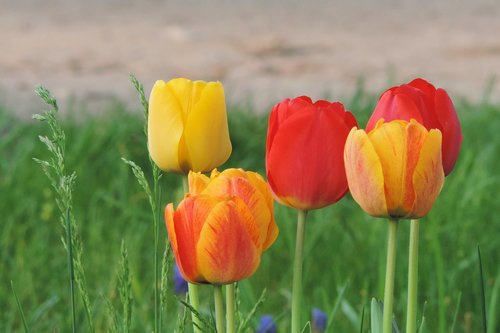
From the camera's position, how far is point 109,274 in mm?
2518

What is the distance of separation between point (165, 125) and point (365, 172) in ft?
0.69

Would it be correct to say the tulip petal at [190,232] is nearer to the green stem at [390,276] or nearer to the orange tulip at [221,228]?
the orange tulip at [221,228]

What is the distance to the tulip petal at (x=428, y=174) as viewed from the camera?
100 cm

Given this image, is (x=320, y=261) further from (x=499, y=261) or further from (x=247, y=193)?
(x=247, y=193)

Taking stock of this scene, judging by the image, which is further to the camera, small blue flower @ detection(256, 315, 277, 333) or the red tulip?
small blue flower @ detection(256, 315, 277, 333)

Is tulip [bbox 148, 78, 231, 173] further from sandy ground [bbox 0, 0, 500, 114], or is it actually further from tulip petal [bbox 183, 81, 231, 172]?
sandy ground [bbox 0, 0, 500, 114]

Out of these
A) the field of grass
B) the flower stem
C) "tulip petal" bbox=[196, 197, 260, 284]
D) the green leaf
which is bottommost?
the field of grass

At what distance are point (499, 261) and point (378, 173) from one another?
1633 millimetres

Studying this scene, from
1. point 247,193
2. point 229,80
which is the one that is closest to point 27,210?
point 247,193

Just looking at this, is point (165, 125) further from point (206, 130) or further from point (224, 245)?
point (224, 245)

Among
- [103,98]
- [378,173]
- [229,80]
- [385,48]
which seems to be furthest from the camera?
[385,48]

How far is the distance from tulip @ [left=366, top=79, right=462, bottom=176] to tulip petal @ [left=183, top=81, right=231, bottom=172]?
0.14 m

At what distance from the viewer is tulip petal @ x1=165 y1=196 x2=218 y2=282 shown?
3.30ft

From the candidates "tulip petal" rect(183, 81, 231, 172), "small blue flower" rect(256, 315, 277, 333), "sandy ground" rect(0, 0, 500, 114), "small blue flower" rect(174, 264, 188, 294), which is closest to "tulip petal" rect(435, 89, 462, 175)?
"tulip petal" rect(183, 81, 231, 172)
